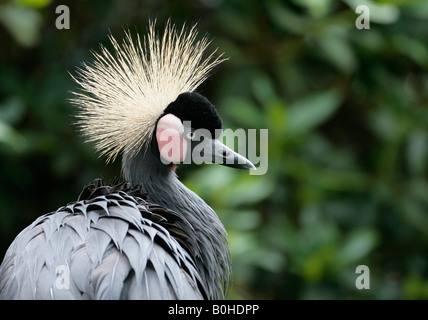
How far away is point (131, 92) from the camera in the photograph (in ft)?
5.84

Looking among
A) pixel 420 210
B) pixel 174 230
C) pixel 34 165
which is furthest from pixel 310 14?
pixel 174 230

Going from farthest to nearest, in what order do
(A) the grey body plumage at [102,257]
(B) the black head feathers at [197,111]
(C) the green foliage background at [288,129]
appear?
(C) the green foliage background at [288,129] → (B) the black head feathers at [197,111] → (A) the grey body plumage at [102,257]

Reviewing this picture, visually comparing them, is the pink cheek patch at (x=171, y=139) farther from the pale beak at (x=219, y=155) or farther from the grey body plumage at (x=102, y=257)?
the grey body plumage at (x=102, y=257)

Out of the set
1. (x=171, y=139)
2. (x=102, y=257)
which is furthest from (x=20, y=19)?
(x=102, y=257)

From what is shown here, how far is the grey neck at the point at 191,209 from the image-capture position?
1681mm

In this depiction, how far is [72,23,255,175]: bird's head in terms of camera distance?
1673mm

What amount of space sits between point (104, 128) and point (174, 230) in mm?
353

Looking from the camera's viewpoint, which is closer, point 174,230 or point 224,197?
point 174,230

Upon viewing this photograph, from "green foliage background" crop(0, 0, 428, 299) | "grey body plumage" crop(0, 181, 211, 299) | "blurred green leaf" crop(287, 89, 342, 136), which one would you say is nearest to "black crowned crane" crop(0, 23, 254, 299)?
"grey body plumage" crop(0, 181, 211, 299)

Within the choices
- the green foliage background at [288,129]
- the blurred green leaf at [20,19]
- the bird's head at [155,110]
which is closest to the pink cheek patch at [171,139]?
the bird's head at [155,110]

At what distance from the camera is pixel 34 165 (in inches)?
135

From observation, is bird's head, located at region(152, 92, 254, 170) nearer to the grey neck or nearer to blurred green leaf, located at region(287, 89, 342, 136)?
the grey neck

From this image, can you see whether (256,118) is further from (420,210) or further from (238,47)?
(420,210)

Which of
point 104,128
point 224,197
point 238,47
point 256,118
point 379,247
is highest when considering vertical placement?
point 238,47
